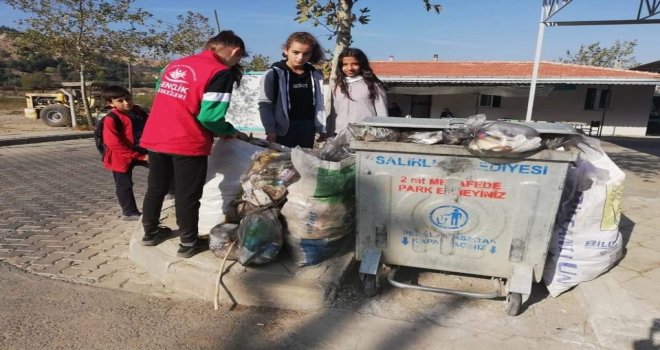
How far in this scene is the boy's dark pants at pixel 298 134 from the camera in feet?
12.6

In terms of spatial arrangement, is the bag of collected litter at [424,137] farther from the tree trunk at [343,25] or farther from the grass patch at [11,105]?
the grass patch at [11,105]

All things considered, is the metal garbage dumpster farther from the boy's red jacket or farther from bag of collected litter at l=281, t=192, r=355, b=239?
the boy's red jacket

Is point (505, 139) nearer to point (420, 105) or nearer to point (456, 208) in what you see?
point (456, 208)

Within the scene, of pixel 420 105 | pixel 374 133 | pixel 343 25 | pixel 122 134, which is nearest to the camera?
pixel 374 133

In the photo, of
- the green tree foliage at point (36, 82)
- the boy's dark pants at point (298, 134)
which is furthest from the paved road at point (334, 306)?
the green tree foliage at point (36, 82)

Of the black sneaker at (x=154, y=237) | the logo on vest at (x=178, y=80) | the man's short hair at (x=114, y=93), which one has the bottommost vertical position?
the black sneaker at (x=154, y=237)

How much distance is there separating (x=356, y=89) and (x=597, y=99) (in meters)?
23.2

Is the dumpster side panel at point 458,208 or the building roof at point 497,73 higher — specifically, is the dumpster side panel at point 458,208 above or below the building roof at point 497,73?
below

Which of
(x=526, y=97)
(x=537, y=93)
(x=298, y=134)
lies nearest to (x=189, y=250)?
(x=298, y=134)

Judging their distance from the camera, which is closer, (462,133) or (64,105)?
(462,133)

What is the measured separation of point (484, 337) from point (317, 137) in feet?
8.02

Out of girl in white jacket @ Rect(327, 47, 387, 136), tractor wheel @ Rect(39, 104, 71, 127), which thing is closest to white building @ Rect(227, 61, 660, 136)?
tractor wheel @ Rect(39, 104, 71, 127)

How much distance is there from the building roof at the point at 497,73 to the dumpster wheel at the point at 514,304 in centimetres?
1390

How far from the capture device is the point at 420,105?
23.7 metres
